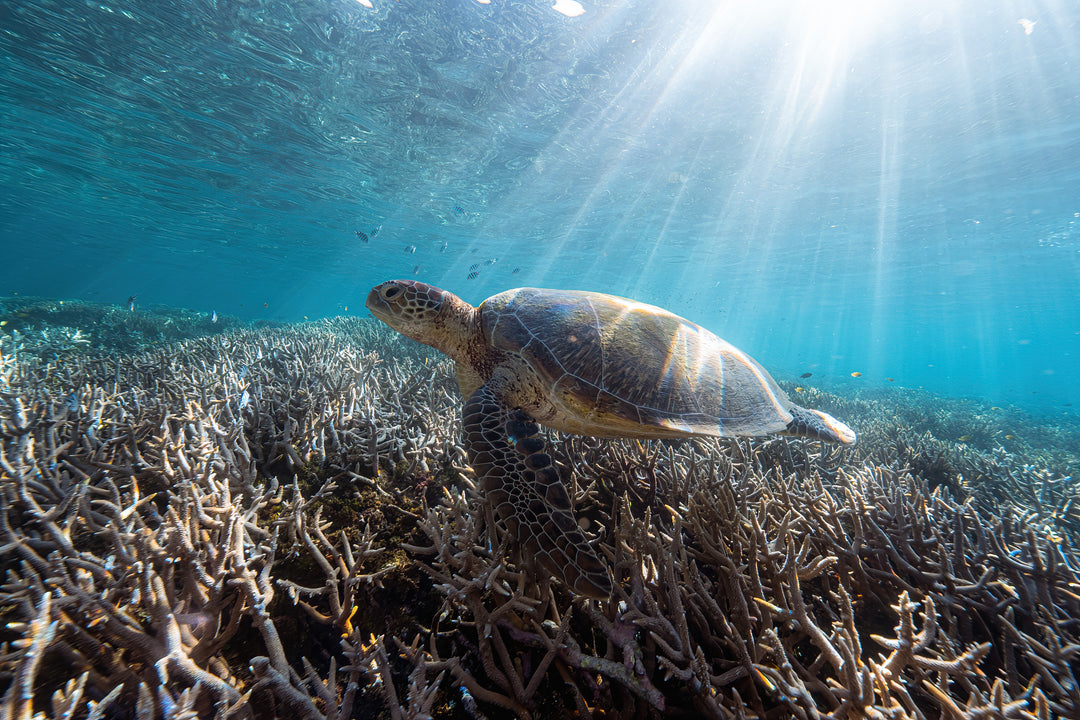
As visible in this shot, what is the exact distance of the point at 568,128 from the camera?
44.8ft

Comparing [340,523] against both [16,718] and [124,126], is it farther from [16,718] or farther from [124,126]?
[124,126]

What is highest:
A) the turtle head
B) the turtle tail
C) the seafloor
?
the turtle head

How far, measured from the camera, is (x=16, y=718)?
0.98 metres

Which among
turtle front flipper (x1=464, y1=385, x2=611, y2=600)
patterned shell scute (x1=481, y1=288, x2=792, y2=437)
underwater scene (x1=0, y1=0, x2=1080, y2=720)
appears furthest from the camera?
patterned shell scute (x1=481, y1=288, x2=792, y2=437)

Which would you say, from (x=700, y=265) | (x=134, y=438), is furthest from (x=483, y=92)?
(x=700, y=265)

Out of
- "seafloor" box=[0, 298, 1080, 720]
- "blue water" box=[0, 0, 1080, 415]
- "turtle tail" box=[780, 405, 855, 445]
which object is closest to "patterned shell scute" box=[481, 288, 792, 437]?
"turtle tail" box=[780, 405, 855, 445]

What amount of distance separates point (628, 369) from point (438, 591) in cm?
187

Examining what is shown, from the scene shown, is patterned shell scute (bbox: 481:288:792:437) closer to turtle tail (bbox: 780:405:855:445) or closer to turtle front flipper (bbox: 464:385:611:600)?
turtle tail (bbox: 780:405:855:445)

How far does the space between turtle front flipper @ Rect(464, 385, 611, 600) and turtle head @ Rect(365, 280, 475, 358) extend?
96 centimetres

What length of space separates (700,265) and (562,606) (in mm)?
36315

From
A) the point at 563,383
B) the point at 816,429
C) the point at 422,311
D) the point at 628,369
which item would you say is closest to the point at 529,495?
the point at 563,383

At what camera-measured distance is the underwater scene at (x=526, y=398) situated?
144 cm

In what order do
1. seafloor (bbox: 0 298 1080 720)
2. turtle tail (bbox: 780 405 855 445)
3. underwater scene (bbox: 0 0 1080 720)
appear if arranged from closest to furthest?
seafloor (bbox: 0 298 1080 720) < underwater scene (bbox: 0 0 1080 720) < turtle tail (bbox: 780 405 855 445)

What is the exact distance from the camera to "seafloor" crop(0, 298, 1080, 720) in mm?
1287
